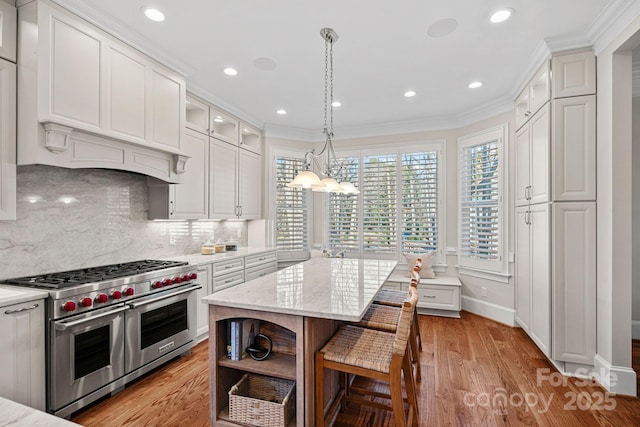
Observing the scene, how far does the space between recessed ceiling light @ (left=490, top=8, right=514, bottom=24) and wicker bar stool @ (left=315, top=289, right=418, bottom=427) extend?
2187 mm

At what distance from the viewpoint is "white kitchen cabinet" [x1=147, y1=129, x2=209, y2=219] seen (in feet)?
10.9

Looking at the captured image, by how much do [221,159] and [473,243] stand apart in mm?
3674

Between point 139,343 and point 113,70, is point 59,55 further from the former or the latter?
point 139,343

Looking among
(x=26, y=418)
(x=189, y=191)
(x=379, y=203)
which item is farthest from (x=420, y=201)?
(x=26, y=418)

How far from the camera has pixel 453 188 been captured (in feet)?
15.4

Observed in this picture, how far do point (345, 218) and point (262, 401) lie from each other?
12.1ft

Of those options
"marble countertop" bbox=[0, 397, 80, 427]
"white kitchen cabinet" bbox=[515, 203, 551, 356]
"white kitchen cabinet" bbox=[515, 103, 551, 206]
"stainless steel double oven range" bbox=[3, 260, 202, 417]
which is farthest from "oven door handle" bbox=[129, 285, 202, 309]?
"white kitchen cabinet" bbox=[515, 103, 551, 206]

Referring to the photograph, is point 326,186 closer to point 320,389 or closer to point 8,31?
point 320,389

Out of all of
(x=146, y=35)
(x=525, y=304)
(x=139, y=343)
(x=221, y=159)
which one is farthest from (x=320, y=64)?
(x=525, y=304)

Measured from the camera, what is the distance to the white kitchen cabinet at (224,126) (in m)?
4.05

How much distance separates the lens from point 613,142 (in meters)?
2.43

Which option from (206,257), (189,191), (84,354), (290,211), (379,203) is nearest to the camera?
(84,354)

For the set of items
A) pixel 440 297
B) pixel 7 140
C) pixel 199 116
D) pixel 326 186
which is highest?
pixel 199 116

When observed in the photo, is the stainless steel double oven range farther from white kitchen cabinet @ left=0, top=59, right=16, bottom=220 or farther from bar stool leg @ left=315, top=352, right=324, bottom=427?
bar stool leg @ left=315, top=352, right=324, bottom=427
